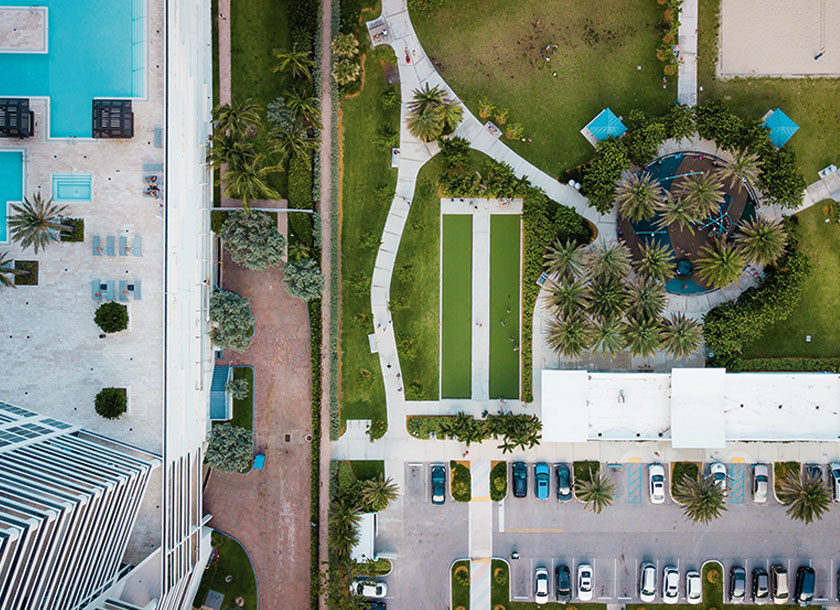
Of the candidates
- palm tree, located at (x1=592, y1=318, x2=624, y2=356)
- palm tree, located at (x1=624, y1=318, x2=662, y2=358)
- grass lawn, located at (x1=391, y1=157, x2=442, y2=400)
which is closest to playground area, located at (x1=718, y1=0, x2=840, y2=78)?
palm tree, located at (x1=624, y1=318, x2=662, y2=358)

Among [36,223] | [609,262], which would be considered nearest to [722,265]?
[609,262]

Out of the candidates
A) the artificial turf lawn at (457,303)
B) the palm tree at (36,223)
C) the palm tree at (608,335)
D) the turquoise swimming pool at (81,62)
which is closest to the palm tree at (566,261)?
the palm tree at (608,335)

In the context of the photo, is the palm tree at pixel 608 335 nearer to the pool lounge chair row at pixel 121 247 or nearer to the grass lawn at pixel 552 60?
the grass lawn at pixel 552 60

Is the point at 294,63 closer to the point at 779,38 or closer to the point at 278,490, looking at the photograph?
the point at 278,490

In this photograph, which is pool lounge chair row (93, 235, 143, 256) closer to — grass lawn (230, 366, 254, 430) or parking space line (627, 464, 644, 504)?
grass lawn (230, 366, 254, 430)

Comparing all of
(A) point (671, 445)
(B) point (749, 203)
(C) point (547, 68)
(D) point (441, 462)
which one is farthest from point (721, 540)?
(C) point (547, 68)

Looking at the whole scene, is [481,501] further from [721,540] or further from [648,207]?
[648,207]
